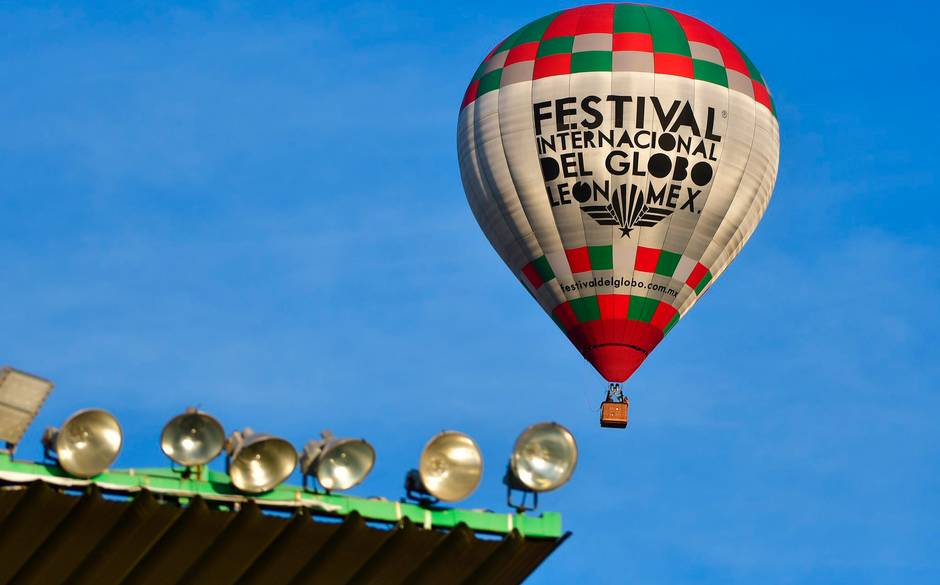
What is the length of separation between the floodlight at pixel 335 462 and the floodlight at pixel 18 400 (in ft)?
15.3

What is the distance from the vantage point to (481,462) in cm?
4447

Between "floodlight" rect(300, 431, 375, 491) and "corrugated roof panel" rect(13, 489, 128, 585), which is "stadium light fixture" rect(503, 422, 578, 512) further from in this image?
"corrugated roof panel" rect(13, 489, 128, 585)

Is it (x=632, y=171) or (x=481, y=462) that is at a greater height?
(x=632, y=171)

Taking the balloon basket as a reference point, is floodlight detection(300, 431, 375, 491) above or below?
below

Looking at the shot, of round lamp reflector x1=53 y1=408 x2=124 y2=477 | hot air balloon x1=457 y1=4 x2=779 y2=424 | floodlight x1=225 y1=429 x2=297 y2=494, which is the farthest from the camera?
hot air balloon x1=457 y1=4 x2=779 y2=424

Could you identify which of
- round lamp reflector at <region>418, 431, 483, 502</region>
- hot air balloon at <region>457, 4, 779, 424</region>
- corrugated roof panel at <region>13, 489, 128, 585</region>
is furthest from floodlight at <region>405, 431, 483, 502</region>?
hot air balloon at <region>457, 4, 779, 424</region>

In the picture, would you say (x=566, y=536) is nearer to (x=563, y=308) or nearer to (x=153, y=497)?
(x=153, y=497)

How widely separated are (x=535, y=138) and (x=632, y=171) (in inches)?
120

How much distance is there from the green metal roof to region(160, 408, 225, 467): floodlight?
993 mm

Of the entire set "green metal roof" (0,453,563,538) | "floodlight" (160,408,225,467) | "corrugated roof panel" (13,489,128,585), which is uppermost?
"floodlight" (160,408,225,467)

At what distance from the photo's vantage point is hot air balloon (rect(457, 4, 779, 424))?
77188 millimetres

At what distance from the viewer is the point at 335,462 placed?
44.6 m

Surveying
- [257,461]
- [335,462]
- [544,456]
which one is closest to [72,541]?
[257,461]

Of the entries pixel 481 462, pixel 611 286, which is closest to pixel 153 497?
pixel 481 462
